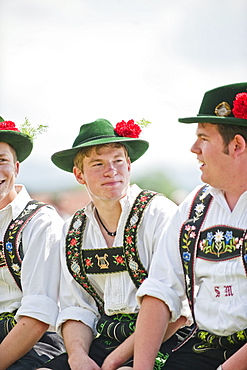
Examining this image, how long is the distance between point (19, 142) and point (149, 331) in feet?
→ 5.30

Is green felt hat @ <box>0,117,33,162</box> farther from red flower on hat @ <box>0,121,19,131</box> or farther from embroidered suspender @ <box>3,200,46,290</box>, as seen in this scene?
embroidered suspender @ <box>3,200,46,290</box>

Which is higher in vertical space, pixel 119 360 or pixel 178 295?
pixel 178 295

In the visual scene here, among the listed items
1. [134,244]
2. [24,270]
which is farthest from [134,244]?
[24,270]

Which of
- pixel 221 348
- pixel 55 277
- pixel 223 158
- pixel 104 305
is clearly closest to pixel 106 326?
pixel 104 305

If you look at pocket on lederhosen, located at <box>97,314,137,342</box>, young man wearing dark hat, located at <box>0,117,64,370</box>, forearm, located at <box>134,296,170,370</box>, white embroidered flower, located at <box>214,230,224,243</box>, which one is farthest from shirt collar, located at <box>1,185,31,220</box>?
white embroidered flower, located at <box>214,230,224,243</box>

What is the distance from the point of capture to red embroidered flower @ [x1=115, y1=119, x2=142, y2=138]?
3.86 meters

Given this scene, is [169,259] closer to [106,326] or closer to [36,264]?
[106,326]

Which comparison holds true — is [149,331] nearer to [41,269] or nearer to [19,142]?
[41,269]

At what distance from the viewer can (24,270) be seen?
3850 millimetres

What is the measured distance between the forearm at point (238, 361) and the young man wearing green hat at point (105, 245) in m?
0.68

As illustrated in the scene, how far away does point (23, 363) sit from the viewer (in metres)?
3.71

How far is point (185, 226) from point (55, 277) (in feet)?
3.22

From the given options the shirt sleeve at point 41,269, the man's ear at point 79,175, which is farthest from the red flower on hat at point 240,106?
the shirt sleeve at point 41,269

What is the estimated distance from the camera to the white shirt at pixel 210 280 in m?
3.04
